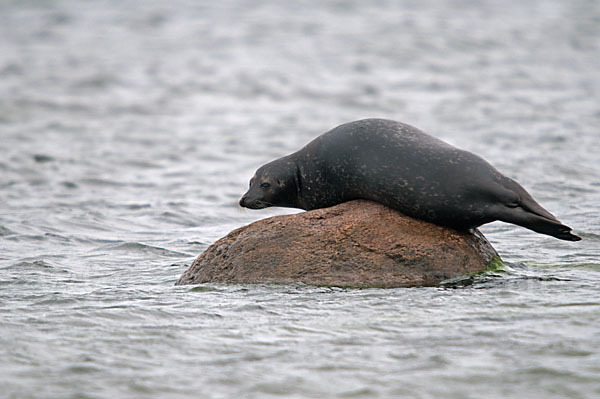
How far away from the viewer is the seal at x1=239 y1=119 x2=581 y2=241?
5.88 metres

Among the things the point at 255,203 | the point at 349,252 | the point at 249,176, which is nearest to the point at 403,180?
the point at 349,252

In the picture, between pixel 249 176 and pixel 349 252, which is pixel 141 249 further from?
pixel 249 176

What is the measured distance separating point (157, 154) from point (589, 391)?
12894mm

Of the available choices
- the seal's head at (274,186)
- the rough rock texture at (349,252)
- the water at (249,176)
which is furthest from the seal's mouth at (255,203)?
the water at (249,176)

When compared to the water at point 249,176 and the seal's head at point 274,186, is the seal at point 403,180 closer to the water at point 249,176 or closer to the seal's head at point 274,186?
the seal's head at point 274,186

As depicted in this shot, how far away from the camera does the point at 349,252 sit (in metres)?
6.05

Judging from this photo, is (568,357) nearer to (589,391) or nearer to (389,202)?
(589,391)

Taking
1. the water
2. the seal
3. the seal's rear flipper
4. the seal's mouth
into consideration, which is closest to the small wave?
the water

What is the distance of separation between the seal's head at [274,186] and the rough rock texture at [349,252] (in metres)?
0.56

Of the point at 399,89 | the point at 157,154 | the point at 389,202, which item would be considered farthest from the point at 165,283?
the point at 399,89

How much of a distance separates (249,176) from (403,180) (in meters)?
7.86

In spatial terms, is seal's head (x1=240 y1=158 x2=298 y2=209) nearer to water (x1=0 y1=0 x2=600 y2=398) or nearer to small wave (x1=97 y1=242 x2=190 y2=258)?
water (x1=0 y1=0 x2=600 y2=398)

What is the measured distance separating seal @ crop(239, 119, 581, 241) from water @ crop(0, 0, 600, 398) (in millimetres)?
562

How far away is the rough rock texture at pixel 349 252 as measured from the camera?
5.97 m
